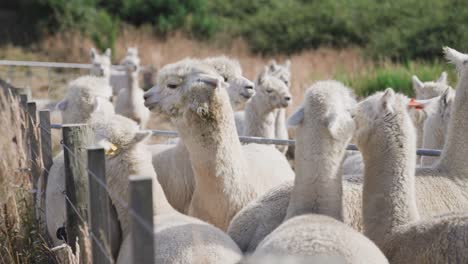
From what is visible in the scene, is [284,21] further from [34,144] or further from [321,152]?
[321,152]

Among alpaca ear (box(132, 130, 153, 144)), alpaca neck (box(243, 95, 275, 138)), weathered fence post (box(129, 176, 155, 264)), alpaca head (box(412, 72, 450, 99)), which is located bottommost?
alpaca neck (box(243, 95, 275, 138))

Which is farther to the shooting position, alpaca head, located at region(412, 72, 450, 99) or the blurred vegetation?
the blurred vegetation

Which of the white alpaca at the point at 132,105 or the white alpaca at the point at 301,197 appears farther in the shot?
the white alpaca at the point at 132,105

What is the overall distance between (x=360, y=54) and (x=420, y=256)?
623 inches

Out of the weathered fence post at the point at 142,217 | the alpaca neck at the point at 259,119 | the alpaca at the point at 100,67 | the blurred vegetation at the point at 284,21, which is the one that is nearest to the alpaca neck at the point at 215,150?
the weathered fence post at the point at 142,217

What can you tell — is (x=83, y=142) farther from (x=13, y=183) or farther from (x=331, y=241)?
(x=13, y=183)

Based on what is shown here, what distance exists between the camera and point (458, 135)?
530 cm

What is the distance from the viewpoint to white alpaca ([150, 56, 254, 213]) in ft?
20.7

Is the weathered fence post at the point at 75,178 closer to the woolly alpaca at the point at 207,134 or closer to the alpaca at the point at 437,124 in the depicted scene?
the woolly alpaca at the point at 207,134

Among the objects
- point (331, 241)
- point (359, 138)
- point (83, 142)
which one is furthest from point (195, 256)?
point (359, 138)

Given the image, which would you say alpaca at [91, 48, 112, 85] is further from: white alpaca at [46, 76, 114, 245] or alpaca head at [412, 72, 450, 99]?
alpaca head at [412, 72, 450, 99]

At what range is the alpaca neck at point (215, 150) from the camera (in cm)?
505

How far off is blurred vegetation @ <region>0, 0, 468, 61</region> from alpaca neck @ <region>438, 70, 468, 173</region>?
10271 millimetres

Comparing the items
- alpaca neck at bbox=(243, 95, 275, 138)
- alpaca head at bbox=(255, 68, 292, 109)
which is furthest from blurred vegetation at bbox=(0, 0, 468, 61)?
alpaca neck at bbox=(243, 95, 275, 138)
